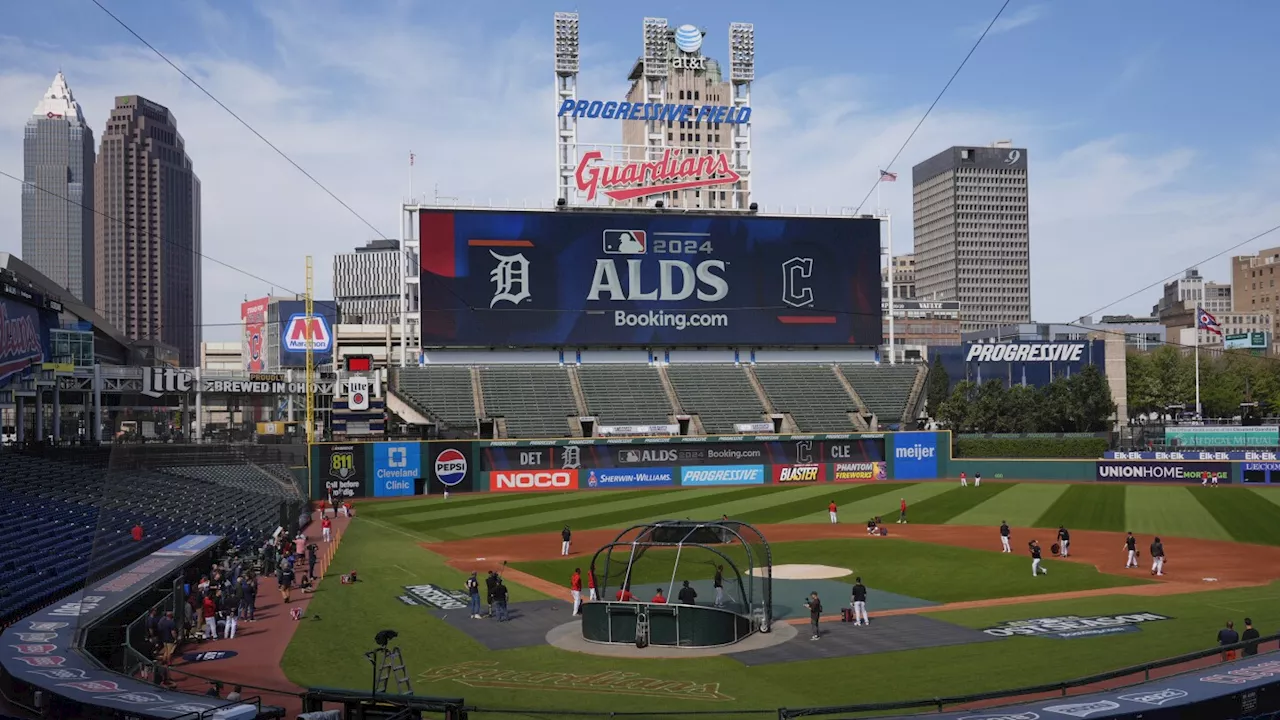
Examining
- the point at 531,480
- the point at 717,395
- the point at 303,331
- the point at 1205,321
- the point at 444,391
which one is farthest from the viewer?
the point at 303,331

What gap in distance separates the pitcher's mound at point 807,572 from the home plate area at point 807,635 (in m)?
7.28

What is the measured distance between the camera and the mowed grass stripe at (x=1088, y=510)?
52.1 m

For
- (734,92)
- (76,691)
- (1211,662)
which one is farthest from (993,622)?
(734,92)

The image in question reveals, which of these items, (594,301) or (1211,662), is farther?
(594,301)

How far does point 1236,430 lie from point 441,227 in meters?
64.1

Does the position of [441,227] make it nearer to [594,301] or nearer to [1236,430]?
[594,301]

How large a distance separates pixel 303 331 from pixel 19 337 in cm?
7002

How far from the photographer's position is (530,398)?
83250 mm

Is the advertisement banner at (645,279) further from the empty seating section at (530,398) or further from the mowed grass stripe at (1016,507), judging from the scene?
the mowed grass stripe at (1016,507)

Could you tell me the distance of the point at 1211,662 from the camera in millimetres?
21984

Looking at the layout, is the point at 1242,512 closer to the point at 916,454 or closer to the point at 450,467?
the point at 916,454

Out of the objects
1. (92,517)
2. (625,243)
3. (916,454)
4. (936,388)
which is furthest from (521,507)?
(936,388)

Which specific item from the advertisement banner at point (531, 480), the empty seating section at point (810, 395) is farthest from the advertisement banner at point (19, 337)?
the empty seating section at point (810, 395)

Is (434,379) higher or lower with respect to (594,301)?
lower
